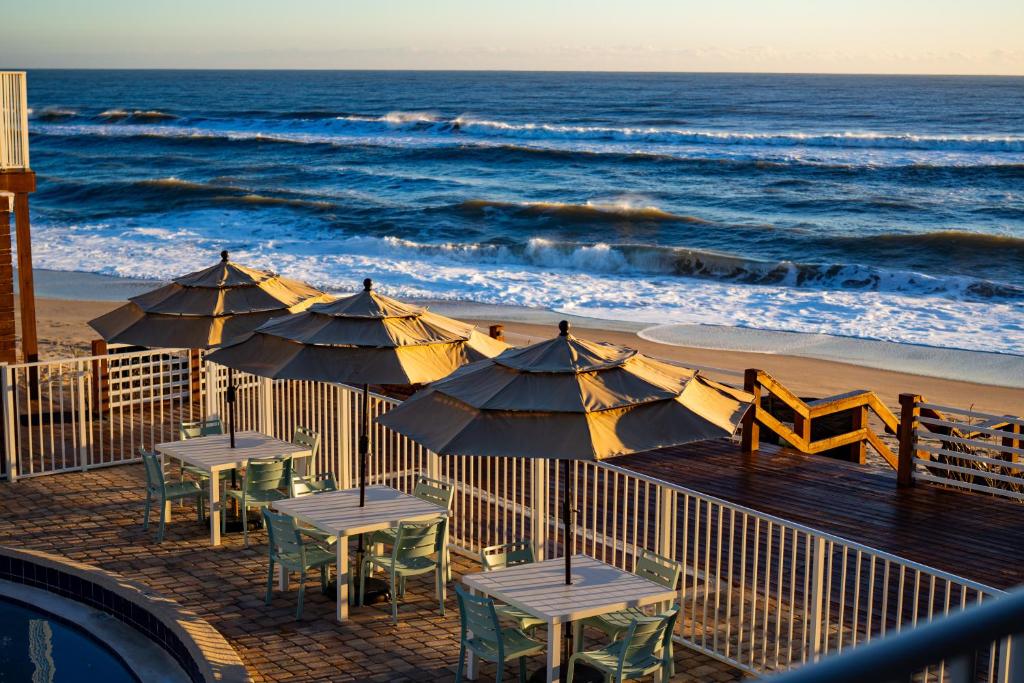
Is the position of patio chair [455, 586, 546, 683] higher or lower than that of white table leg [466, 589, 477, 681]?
higher

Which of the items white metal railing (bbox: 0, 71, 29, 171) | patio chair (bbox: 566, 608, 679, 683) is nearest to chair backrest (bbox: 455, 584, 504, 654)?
patio chair (bbox: 566, 608, 679, 683)

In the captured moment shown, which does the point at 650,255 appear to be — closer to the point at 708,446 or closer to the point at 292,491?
the point at 708,446

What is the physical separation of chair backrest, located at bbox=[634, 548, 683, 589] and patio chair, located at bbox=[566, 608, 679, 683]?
503 mm

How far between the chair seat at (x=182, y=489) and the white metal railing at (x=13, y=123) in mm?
6486

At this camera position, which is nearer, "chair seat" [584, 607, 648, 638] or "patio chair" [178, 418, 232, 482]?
"chair seat" [584, 607, 648, 638]

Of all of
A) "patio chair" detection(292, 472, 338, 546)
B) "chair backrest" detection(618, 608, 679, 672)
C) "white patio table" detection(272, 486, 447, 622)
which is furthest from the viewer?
"patio chair" detection(292, 472, 338, 546)

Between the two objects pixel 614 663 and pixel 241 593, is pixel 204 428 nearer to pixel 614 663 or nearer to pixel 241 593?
pixel 241 593

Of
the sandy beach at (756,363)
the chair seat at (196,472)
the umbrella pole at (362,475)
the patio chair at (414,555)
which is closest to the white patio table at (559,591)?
the patio chair at (414,555)

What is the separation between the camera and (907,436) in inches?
502

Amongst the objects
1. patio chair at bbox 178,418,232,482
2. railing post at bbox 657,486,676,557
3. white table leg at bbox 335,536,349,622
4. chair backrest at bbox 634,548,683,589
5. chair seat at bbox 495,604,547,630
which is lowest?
white table leg at bbox 335,536,349,622

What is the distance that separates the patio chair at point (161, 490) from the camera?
1124 centimetres

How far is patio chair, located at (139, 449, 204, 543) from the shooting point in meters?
11.2

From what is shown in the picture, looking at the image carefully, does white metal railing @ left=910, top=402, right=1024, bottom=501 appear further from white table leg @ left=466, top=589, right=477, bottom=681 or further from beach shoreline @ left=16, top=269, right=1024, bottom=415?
white table leg @ left=466, top=589, right=477, bottom=681

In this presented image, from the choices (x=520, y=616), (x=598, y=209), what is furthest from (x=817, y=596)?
(x=598, y=209)
